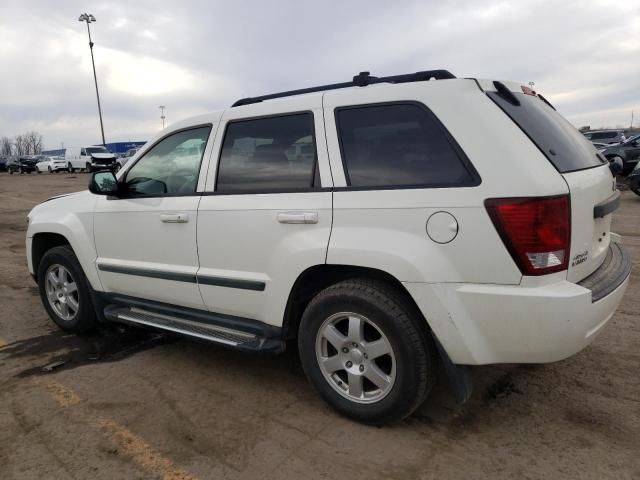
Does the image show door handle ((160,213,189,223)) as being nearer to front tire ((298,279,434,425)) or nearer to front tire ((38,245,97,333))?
front tire ((298,279,434,425))

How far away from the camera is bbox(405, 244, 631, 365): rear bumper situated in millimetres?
2373

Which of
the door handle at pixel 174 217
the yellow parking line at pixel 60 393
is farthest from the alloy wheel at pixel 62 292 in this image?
the door handle at pixel 174 217

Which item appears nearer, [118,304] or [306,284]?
[306,284]

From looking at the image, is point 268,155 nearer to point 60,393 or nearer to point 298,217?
point 298,217

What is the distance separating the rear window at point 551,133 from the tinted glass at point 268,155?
1096 mm

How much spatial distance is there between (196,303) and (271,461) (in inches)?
52.6

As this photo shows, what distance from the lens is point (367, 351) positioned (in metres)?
2.80

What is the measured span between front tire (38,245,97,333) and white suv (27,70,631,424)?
0.90 meters

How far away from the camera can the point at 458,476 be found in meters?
2.43

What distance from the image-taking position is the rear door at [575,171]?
8.29 ft

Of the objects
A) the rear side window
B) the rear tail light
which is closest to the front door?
the rear side window

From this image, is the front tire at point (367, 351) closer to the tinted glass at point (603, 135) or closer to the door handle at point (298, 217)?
the door handle at point (298, 217)

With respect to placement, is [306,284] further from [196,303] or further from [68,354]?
[68,354]

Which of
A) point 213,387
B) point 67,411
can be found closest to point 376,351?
point 213,387
